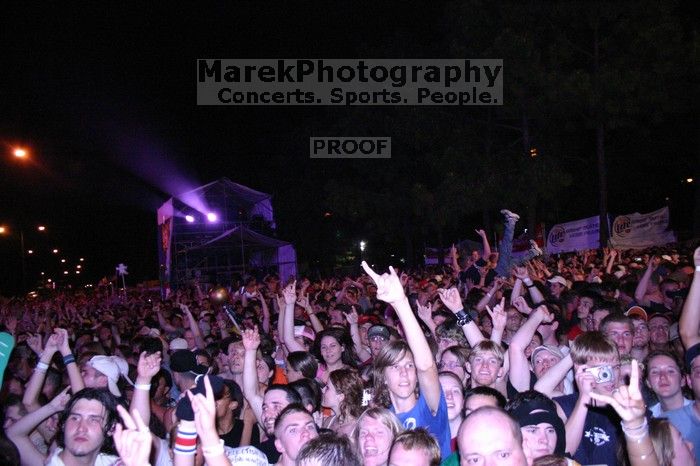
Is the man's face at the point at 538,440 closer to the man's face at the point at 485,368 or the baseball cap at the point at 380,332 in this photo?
the man's face at the point at 485,368

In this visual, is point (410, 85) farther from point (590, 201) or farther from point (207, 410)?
point (207, 410)

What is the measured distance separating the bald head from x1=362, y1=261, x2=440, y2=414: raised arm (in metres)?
0.75

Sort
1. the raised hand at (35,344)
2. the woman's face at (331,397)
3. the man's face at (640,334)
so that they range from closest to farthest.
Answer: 1. the woman's face at (331,397)
2. the man's face at (640,334)
3. the raised hand at (35,344)

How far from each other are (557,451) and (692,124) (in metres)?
26.2

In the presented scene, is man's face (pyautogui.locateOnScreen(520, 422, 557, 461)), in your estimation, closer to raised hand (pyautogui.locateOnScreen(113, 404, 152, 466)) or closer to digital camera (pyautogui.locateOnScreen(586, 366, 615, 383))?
digital camera (pyautogui.locateOnScreen(586, 366, 615, 383))

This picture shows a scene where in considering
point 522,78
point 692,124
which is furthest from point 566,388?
point 692,124

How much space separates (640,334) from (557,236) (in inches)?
714

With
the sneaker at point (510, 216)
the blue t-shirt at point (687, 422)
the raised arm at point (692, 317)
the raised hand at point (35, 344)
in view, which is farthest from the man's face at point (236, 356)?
the sneaker at point (510, 216)

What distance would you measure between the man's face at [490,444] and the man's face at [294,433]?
1.11 metres

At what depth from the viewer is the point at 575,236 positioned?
72.6 ft

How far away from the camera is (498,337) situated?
5.16 m

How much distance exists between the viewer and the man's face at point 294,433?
11.8 feet

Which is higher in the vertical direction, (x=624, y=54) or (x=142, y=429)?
(x=624, y=54)

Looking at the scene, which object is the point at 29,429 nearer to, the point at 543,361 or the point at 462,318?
the point at 462,318
